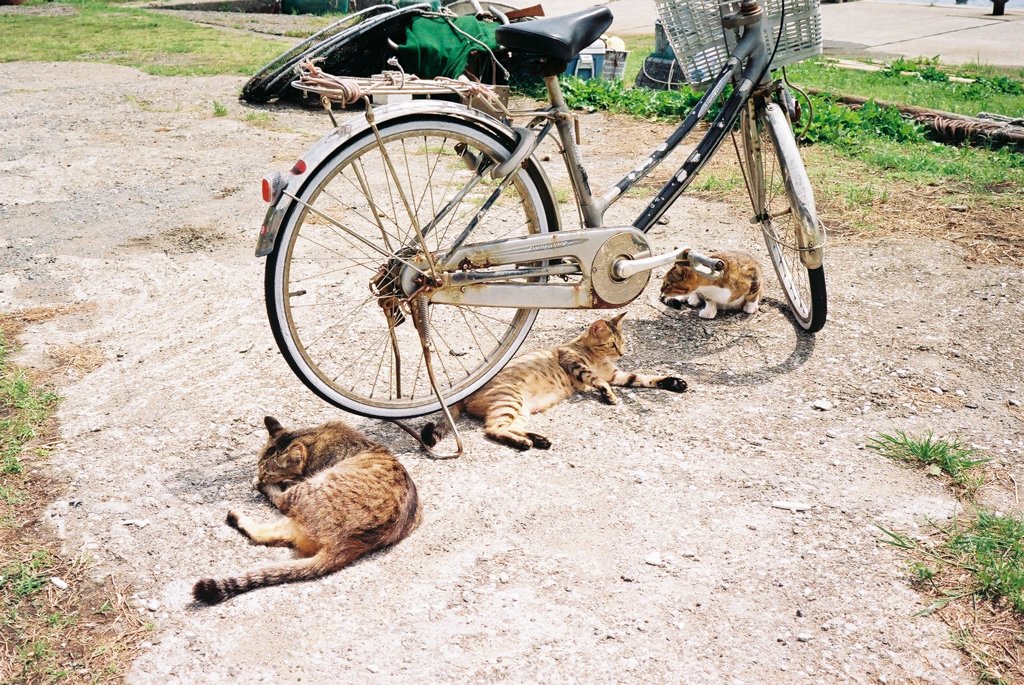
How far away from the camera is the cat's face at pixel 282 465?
295 centimetres

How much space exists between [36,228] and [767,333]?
14.4 ft

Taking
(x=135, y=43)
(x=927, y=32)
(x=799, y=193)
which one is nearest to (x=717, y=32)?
(x=799, y=193)

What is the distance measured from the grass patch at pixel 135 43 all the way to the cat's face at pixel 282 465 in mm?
8031

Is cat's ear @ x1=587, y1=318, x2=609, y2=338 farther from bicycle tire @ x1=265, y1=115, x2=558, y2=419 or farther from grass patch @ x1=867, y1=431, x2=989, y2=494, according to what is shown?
grass patch @ x1=867, y1=431, x2=989, y2=494

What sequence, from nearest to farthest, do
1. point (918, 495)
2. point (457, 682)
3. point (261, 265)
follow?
point (457, 682), point (918, 495), point (261, 265)

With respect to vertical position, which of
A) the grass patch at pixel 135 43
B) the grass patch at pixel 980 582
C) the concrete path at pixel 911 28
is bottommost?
the grass patch at pixel 980 582

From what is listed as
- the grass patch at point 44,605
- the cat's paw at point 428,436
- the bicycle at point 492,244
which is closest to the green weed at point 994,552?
the bicycle at point 492,244

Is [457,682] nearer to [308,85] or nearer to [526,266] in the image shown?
[526,266]

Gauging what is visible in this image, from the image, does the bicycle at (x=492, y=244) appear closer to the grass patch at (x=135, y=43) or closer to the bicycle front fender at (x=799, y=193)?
the bicycle front fender at (x=799, y=193)

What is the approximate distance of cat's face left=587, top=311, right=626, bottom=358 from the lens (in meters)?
3.71

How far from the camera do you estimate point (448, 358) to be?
3.89 m

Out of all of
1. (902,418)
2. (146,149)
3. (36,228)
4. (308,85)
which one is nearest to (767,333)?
(902,418)

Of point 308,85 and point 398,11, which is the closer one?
point 308,85

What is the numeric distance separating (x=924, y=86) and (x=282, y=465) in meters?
8.37
